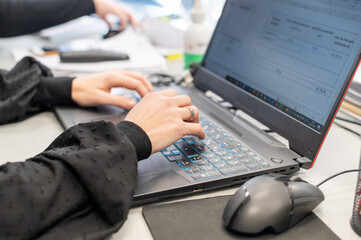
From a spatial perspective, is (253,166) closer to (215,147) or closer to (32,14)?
(215,147)

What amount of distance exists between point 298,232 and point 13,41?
4.26 feet

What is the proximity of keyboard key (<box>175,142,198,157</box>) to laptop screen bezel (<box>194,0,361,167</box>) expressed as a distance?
7.5 inches

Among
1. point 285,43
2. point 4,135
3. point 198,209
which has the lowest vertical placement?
point 4,135

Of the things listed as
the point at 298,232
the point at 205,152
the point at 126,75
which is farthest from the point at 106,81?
the point at 298,232

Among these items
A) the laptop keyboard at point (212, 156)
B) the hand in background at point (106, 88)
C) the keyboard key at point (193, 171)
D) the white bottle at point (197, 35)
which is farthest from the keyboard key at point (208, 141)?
the white bottle at point (197, 35)

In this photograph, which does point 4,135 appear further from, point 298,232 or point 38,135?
point 298,232

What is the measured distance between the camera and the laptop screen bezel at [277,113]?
2.07ft

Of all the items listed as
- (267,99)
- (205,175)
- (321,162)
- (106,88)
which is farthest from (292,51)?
(106,88)

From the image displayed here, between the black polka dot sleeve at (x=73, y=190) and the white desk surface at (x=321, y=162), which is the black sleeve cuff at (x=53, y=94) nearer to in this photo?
the white desk surface at (x=321, y=162)

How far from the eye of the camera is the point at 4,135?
2.49 ft

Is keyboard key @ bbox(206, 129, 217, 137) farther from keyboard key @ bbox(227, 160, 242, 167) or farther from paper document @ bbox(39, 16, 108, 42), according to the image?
paper document @ bbox(39, 16, 108, 42)

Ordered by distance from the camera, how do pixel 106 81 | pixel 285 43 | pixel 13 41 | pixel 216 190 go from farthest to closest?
1. pixel 13 41
2. pixel 106 81
3. pixel 285 43
4. pixel 216 190

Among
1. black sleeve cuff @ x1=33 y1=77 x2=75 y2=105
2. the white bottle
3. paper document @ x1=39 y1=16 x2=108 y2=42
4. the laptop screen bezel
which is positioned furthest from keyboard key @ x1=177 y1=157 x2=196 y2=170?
paper document @ x1=39 y1=16 x2=108 y2=42

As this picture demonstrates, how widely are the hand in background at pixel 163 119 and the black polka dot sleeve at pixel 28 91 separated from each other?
0.27 metres
